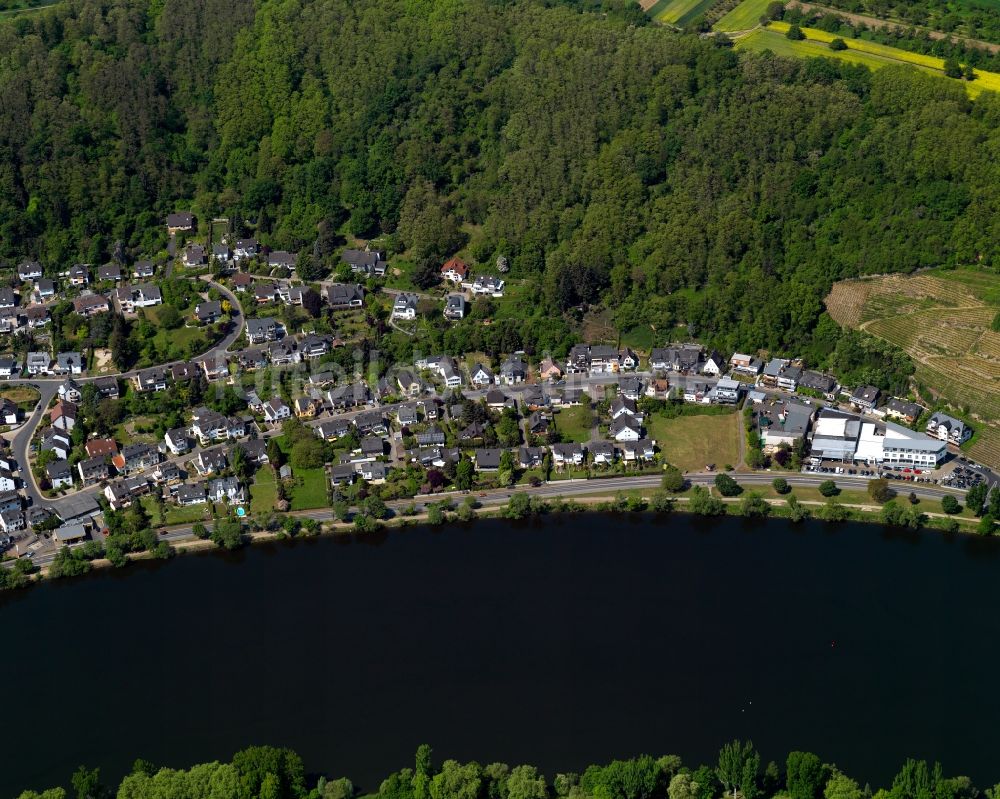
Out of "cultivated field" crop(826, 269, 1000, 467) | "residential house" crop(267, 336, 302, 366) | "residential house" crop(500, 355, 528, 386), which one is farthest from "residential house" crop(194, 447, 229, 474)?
"cultivated field" crop(826, 269, 1000, 467)

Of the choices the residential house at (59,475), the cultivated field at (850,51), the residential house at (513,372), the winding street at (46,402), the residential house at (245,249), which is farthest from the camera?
the cultivated field at (850,51)

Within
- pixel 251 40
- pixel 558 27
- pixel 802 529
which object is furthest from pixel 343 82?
pixel 802 529

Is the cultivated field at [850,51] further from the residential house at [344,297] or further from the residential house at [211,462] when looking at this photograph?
the residential house at [211,462]

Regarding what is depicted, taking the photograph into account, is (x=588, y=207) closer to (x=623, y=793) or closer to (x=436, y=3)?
(x=436, y=3)

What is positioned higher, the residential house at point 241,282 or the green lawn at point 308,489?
the residential house at point 241,282

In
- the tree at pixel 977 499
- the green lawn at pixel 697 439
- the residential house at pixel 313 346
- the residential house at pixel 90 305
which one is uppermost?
the tree at pixel 977 499

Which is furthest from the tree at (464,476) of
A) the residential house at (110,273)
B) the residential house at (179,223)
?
the residential house at (179,223)

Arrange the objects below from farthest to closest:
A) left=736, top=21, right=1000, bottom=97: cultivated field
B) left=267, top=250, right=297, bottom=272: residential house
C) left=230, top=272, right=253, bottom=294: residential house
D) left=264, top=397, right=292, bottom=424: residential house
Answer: left=736, top=21, right=1000, bottom=97: cultivated field
left=267, top=250, right=297, bottom=272: residential house
left=230, top=272, right=253, bottom=294: residential house
left=264, top=397, right=292, bottom=424: residential house

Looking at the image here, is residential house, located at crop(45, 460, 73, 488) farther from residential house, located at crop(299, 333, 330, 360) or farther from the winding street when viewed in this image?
residential house, located at crop(299, 333, 330, 360)

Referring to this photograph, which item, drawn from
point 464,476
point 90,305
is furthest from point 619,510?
point 90,305
